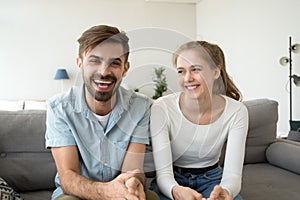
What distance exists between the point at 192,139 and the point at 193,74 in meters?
0.24

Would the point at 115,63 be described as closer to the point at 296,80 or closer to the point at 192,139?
the point at 192,139

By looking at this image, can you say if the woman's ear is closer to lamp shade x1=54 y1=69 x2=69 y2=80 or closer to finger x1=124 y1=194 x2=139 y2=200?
finger x1=124 y1=194 x2=139 y2=200

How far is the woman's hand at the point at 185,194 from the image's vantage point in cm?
104

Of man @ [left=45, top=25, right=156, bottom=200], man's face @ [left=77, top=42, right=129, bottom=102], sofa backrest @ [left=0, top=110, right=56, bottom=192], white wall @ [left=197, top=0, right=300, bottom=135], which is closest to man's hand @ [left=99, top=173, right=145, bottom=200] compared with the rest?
man @ [left=45, top=25, right=156, bottom=200]

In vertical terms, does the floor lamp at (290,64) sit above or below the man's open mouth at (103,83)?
below

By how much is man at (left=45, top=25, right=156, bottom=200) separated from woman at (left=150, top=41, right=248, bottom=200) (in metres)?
0.08

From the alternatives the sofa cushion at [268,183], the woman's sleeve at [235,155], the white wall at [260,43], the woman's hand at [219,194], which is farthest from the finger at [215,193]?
the white wall at [260,43]

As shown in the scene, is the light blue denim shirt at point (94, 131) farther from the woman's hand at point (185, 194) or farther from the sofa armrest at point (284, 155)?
the sofa armrest at point (284, 155)

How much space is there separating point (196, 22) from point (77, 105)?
457cm

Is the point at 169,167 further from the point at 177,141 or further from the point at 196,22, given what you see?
the point at 196,22

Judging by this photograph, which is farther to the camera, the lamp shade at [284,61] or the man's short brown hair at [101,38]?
the lamp shade at [284,61]

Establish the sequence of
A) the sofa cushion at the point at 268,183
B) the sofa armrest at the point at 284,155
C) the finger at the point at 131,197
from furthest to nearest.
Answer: the sofa armrest at the point at 284,155
the sofa cushion at the point at 268,183
the finger at the point at 131,197

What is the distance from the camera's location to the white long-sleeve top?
1196 mm

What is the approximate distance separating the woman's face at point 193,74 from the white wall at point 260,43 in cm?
215
